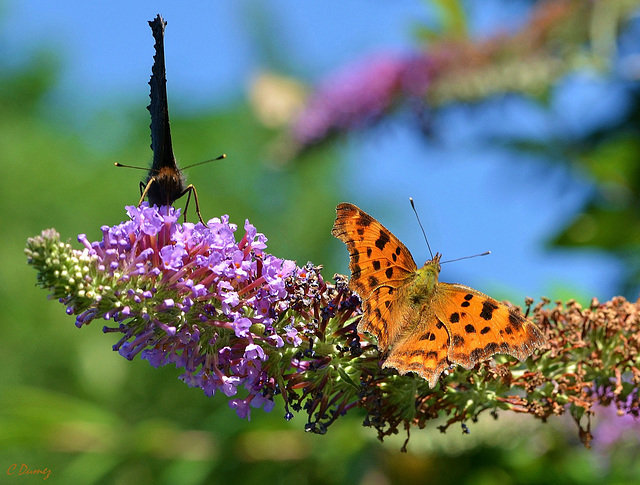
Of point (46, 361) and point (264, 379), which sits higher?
point (46, 361)

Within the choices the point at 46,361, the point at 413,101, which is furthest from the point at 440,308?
the point at 46,361

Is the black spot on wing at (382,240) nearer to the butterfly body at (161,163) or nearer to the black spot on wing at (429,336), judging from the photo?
the black spot on wing at (429,336)

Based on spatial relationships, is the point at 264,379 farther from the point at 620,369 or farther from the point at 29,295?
the point at 29,295

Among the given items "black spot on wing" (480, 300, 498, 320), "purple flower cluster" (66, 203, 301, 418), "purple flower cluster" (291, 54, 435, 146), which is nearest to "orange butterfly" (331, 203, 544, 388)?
"black spot on wing" (480, 300, 498, 320)

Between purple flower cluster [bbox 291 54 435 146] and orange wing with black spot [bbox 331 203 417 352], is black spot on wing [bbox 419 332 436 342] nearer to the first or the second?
orange wing with black spot [bbox 331 203 417 352]

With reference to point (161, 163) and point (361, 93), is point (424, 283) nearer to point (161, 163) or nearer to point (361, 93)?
point (161, 163)

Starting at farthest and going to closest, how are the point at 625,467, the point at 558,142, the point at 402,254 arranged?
the point at 558,142, the point at 625,467, the point at 402,254

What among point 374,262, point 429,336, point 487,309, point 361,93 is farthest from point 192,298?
point 361,93
